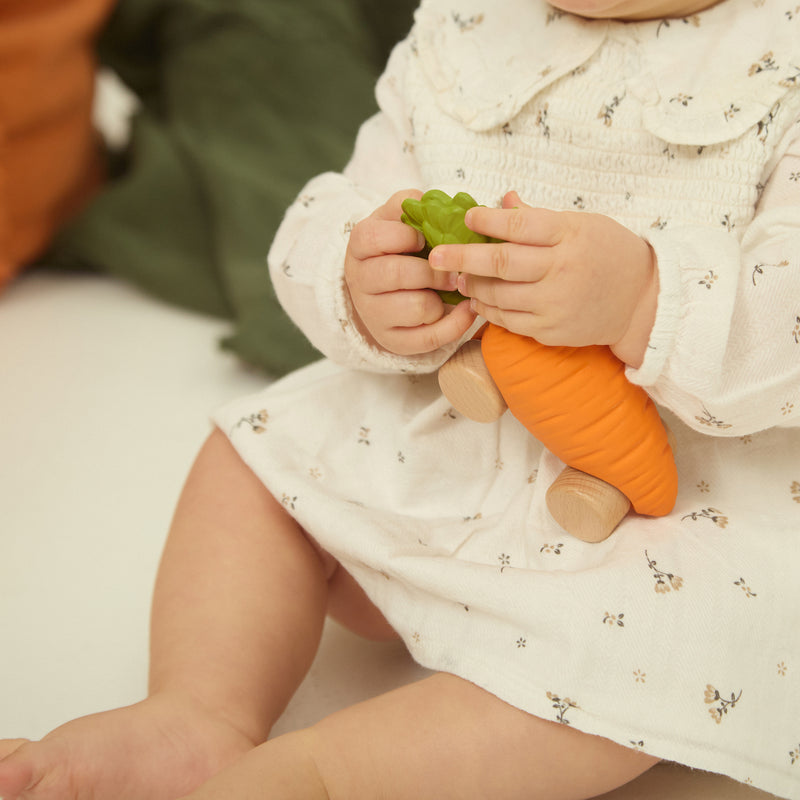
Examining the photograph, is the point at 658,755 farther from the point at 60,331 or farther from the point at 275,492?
the point at 60,331

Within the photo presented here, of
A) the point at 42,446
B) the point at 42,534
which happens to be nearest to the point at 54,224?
the point at 42,446

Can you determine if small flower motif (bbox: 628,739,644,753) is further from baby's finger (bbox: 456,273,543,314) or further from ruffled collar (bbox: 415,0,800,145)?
ruffled collar (bbox: 415,0,800,145)

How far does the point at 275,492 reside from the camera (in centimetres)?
65

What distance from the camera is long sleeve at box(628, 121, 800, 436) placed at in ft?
1.75

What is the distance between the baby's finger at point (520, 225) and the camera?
52 cm

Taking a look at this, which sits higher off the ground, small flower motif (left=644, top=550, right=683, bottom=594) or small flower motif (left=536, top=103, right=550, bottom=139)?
small flower motif (left=536, top=103, right=550, bottom=139)

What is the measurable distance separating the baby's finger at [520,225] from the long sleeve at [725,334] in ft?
0.23

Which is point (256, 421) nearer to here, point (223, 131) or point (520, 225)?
point (520, 225)

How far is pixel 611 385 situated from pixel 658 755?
0.68ft

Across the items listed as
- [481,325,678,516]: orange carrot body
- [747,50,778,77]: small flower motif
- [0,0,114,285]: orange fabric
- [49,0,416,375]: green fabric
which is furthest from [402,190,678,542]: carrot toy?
[0,0,114,285]: orange fabric

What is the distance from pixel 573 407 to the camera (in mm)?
549

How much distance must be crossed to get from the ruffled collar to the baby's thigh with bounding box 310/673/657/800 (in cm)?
39

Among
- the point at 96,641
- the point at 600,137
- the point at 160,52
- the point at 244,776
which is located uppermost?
the point at 600,137

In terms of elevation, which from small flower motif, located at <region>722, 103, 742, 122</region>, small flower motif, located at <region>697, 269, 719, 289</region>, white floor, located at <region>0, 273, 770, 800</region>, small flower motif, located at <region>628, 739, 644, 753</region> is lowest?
white floor, located at <region>0, 273, 770, 800</region>
